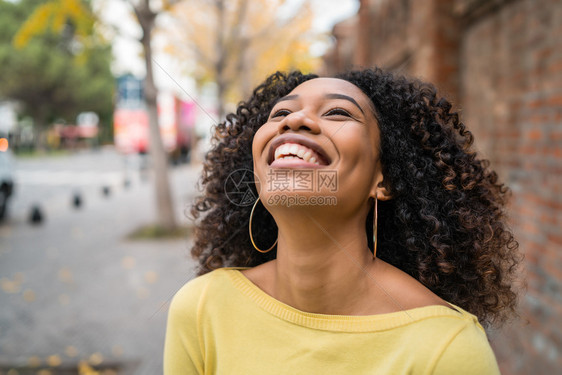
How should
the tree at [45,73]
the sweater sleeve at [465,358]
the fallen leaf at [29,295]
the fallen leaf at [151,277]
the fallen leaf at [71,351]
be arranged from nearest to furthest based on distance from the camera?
the sweater sleeve at [465,358] < the fallen leaf at [71,351] < the fallen leaf at [29,295] < the fallen leaf at [151,277] < the tree at [45,73]

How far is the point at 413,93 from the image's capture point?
69.7 inches

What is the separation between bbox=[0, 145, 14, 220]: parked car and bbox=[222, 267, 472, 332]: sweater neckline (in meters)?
10.8

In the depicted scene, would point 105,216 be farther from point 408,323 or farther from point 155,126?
point 408,323

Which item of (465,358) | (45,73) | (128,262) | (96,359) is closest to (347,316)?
(465,358)

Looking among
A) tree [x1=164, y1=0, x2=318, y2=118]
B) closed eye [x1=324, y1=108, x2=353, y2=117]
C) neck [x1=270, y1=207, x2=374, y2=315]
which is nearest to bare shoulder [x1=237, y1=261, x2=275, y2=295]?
neck [x1=270, y1=207, x2=374, y2=315]

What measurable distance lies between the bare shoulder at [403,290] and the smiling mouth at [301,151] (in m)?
0.43

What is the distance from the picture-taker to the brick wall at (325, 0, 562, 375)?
3.12 m

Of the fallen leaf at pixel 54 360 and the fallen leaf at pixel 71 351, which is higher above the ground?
the fallen leaf at pixel 71 351

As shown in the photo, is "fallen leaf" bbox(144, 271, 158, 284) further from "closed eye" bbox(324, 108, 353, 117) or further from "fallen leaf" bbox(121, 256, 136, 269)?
"closed eye" bbox(324, 108, 353, 117)

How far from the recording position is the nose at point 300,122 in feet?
4.88

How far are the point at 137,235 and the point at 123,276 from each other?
2647 mm

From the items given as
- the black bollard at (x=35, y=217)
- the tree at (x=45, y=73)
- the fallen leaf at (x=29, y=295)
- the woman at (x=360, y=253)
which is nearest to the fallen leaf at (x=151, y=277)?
the fallen leaf at (x=29, y=295)

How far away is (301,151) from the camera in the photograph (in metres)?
1.47

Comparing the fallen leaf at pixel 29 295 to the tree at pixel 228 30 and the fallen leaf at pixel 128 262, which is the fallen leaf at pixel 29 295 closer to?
the fallen leaf at pixel 128 262
